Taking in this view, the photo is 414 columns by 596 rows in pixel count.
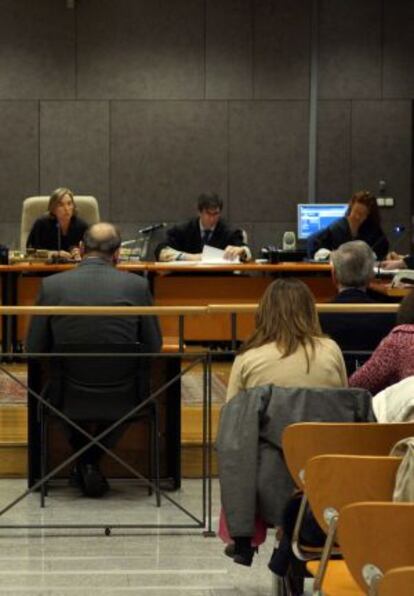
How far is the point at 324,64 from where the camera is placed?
12422 millimetres

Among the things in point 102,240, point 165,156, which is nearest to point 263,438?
point 102,240

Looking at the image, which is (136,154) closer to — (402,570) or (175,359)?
(175,359)

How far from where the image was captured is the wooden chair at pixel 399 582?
212 centimetres

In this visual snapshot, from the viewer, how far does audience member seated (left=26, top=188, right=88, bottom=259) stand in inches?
376

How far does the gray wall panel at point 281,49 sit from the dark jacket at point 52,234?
3.42 m

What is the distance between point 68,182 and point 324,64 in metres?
2.74

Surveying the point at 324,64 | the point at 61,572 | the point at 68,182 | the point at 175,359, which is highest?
the point at 324,64

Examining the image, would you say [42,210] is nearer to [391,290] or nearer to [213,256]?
[213,256]

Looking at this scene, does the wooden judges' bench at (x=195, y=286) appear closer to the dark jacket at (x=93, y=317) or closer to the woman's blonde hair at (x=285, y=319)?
the dark jacket at (x=93, y=317)

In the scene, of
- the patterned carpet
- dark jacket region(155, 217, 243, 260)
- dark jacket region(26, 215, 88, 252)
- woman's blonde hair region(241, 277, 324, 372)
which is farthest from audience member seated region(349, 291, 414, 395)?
dark jacket region(26, 215, 88, 252)

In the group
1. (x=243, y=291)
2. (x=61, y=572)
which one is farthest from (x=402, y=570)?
(x=243, y=291)

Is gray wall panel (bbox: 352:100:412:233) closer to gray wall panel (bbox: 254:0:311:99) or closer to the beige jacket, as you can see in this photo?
gray wall panel (bbox: 254:0:311:99)

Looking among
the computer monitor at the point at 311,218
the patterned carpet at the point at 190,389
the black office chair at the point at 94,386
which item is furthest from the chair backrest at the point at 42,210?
the black office chair at the point at 94,386

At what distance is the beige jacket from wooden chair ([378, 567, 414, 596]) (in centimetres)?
235
